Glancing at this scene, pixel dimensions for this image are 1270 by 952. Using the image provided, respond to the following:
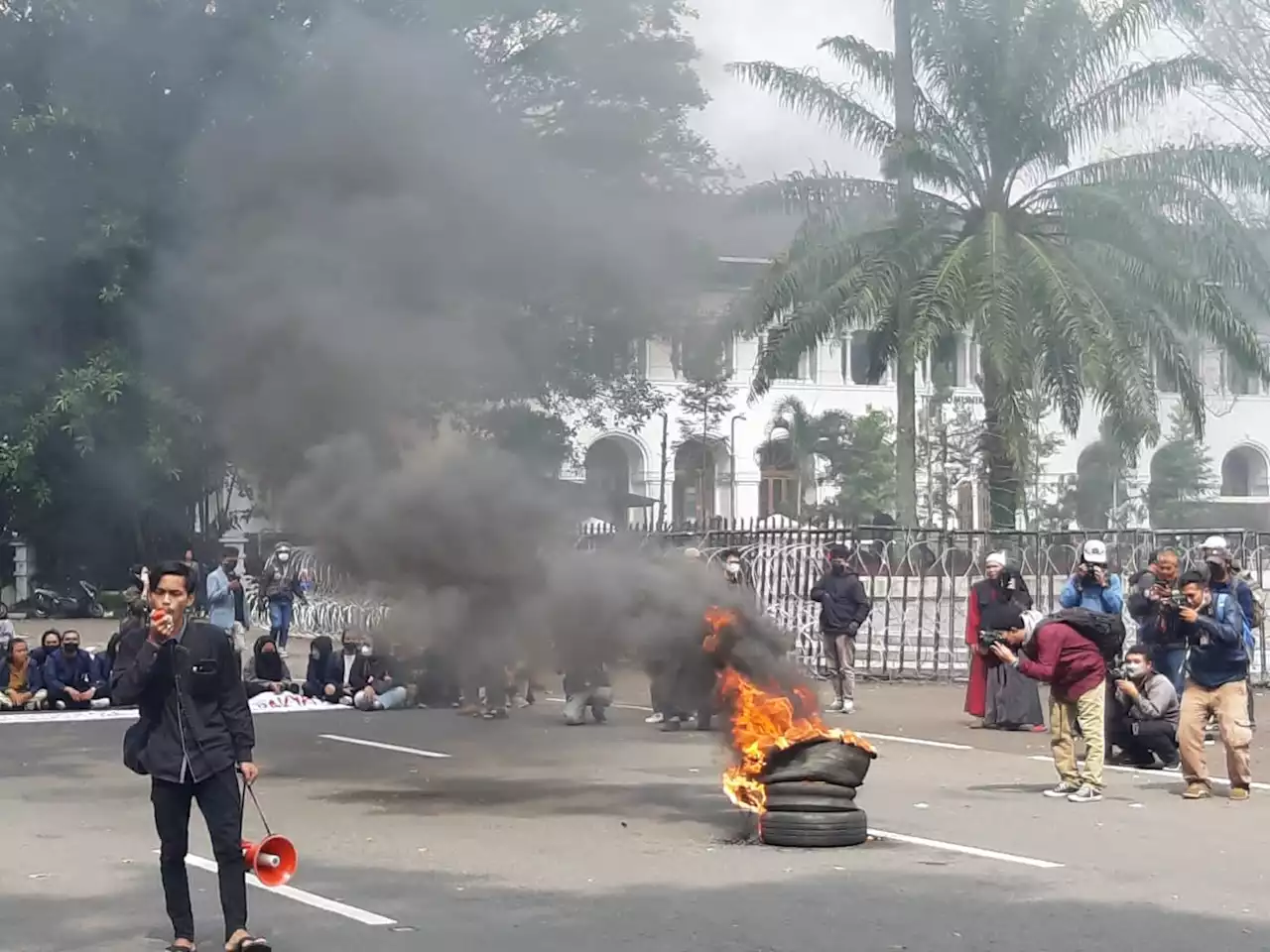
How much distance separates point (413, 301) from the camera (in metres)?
11.2

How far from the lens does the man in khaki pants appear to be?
1063 centimetres

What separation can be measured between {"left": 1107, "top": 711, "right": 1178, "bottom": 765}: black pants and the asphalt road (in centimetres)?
36

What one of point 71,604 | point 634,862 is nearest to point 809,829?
point 634,862

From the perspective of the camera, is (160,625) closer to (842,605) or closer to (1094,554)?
(1094,554)

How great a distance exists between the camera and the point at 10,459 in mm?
14906

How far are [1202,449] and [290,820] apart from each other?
4356cm

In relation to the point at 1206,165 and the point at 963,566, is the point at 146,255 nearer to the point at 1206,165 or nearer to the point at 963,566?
the point at 963,566

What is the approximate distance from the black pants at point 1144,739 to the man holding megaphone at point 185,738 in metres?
7.76

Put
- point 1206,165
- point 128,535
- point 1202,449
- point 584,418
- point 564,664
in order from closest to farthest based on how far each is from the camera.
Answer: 1. point 564,664
2. point 584,418
3. point 1206,165
4. point 128,535
5. point 1202,449

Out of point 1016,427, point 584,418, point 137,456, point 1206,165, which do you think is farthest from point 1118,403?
point 137,456

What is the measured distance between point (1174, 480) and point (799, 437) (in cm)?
1290

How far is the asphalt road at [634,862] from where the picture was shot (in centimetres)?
681

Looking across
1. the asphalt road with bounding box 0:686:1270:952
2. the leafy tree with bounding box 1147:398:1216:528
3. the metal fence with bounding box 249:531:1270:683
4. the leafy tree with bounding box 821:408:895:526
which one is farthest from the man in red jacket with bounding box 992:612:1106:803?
the leafy tree with bounding box 1147:398:1216:528

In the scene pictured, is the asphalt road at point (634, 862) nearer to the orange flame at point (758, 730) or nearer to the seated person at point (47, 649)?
the orange flame at point (758, 730)
